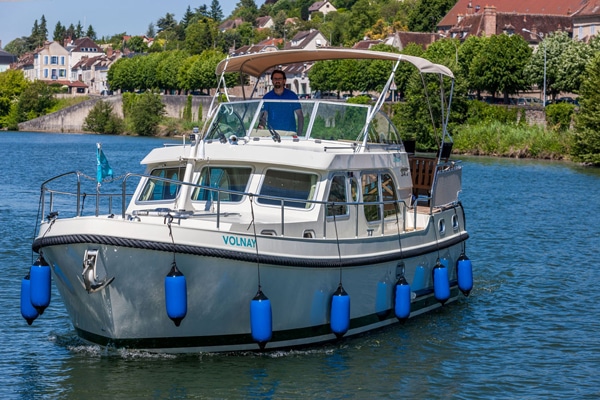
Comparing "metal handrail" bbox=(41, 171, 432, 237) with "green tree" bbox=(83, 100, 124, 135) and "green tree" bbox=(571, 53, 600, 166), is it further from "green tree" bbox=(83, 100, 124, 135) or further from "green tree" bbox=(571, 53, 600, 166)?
"green tree" bbox=(83, 100, 124, 135)

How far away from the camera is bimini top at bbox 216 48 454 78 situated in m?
17.3

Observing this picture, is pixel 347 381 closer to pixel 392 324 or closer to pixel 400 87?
pixel 392 324

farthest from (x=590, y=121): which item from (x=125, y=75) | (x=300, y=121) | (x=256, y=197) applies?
(x=125, y=75)

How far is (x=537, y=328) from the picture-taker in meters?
A: 18.7

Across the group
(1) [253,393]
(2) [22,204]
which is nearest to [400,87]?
(2) [22,204]

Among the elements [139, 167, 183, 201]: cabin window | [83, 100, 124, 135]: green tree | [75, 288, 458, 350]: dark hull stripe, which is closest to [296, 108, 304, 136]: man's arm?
[139, 167, 183, 201]: cabin window

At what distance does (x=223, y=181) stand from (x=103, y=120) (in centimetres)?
10025

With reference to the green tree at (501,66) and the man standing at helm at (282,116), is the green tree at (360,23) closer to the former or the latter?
the green tree at (501,66)

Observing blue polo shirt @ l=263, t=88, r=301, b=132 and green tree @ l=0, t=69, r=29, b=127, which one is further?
green tree @ l=0, t=69, r=29, b=127

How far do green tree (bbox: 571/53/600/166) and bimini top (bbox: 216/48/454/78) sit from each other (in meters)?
43.4

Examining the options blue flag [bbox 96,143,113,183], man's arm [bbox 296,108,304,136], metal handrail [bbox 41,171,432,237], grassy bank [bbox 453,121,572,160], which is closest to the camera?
metal handrail [bbox 41,171,432,237]

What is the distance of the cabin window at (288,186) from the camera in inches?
622

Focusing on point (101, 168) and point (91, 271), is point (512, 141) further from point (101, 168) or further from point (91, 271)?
point (91, 271)

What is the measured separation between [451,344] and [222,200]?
4.54m
